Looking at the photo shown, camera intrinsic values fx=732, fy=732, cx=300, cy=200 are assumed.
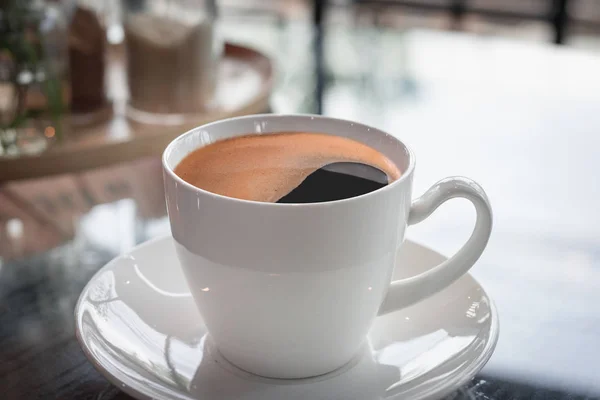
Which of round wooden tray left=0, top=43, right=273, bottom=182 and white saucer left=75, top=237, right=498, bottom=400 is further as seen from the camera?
round wooden tray left=0, top=43, right=273, bottom=182

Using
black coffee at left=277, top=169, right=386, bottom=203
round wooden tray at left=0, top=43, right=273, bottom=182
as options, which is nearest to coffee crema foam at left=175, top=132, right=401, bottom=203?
black coffee at left=277, top=169, right=386, bottom=203

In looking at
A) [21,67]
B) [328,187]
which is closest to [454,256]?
[328,187]

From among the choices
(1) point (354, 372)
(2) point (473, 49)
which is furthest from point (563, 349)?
(2) point (473, 49)

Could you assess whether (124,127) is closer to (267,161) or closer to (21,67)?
(21,67)

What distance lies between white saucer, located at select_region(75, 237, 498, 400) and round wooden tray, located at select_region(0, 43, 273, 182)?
329 millimetres

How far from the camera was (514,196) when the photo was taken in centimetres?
77

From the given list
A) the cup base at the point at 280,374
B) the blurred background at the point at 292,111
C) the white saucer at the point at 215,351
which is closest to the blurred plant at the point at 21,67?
the blurred background at the point at 292,111

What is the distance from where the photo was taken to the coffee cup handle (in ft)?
1.59

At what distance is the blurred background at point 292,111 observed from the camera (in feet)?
1.92

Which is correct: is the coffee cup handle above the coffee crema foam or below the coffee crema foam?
below

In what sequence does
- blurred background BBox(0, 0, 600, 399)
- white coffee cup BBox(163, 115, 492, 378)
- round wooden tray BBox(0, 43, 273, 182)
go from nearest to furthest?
white coffee cup BBox(163, 115, 492, 378), blurred background BBox(0, 0, 600, 399), round wooden tray BBox(0, 43, 273, 182)

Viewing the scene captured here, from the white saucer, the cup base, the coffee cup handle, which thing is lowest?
the cup base

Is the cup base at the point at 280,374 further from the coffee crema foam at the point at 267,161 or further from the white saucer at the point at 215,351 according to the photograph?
the coffee crema foam at the point at 267,161

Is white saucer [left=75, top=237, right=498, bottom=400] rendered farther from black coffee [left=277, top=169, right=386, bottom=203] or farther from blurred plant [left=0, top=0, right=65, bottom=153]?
blurred plant [left=0, top=0, right=65, bottom=153]
